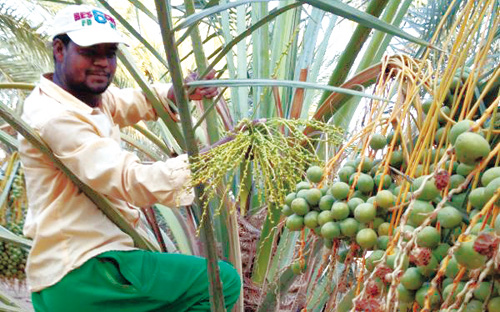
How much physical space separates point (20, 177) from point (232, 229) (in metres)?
0.84

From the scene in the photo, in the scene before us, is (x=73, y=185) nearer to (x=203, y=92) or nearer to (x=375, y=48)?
(x=203, y=92)

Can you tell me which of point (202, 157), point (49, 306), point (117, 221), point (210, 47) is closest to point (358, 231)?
point (202, 157)

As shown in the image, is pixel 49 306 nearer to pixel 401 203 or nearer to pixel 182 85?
pixel 182 85

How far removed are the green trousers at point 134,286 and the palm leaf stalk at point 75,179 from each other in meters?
0.06

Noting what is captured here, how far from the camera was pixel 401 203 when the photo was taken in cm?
84

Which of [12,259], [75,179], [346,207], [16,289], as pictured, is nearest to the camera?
[346,207]

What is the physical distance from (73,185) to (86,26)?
389mm

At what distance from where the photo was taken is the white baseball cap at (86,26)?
1.57 meters

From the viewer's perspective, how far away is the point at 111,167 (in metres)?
1.38

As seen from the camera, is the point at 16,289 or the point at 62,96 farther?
the point at 16,289

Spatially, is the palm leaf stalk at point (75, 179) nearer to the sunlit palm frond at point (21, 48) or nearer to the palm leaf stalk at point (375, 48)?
the palm leaf stalk at point (375, 48)

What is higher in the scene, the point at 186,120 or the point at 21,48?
the point at 186,120

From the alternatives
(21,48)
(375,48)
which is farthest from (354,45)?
(21,48)

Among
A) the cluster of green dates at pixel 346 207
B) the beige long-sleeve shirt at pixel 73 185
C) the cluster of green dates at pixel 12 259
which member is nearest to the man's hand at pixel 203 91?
the beige long-sleeve shirt at pixel 73 185
